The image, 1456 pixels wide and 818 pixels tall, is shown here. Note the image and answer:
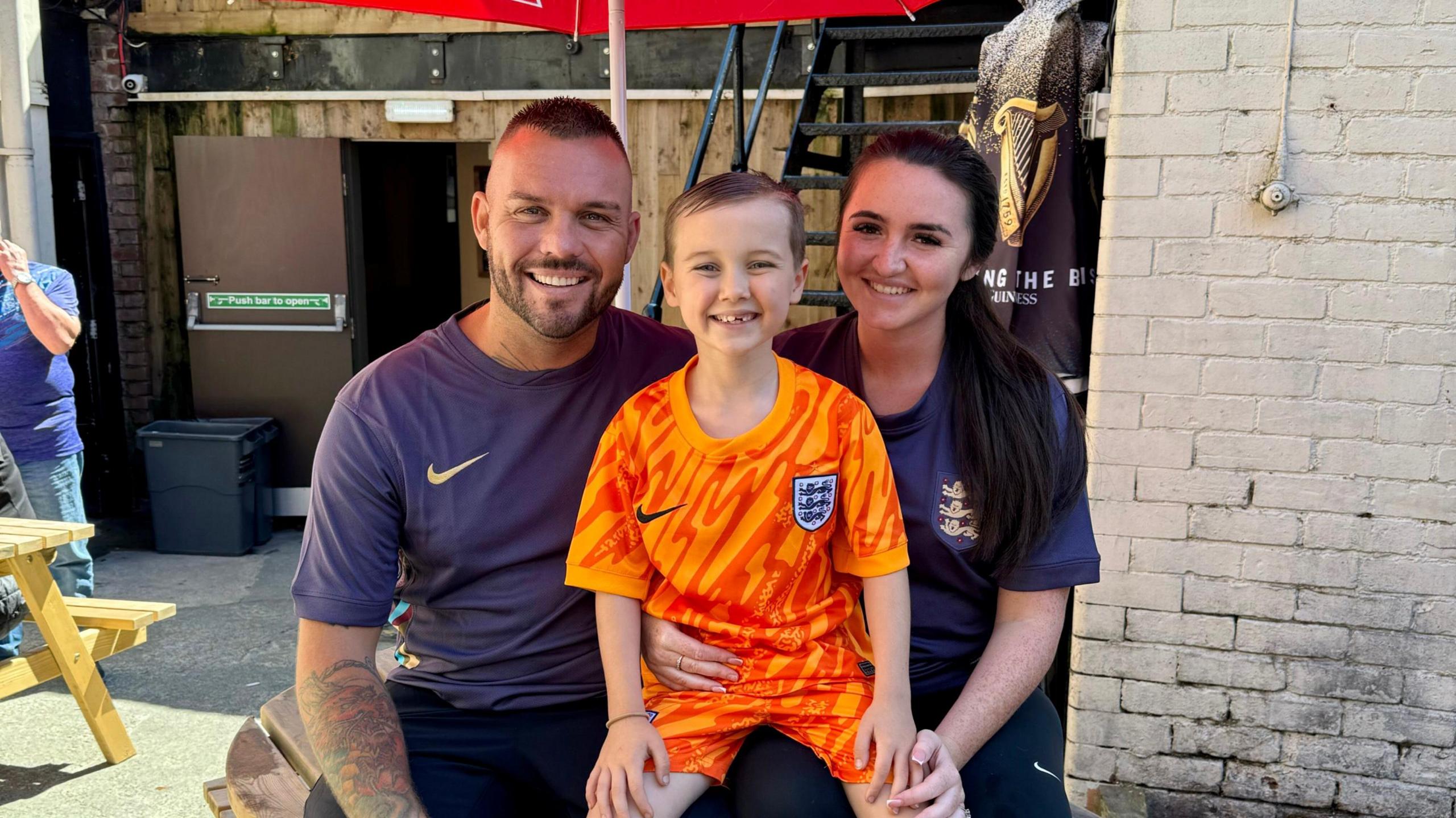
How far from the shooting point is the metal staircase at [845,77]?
462 centimetres

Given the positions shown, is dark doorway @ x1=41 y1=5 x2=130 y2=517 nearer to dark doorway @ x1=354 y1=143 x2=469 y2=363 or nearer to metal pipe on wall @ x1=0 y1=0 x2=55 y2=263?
metal pipe on wall @ x1=0 y1=0 x2=55 y2=263

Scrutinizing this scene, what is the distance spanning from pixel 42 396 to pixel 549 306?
3350mm

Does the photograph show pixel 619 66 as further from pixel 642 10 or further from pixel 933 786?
pixel 933 786

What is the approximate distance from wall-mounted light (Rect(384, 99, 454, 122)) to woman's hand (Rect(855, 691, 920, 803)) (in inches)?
216

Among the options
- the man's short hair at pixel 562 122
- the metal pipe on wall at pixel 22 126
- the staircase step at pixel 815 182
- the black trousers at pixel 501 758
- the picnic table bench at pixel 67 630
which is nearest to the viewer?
the black trousers at pixel 501 758

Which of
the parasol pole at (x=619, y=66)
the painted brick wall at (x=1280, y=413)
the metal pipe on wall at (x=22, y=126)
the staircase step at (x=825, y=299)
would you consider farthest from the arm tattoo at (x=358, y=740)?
the metal pipe on wall at (x=22, y=126)

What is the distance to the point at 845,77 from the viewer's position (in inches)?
192

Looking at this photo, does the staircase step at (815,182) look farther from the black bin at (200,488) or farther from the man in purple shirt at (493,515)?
the black bin at (200,488)

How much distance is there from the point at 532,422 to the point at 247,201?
5360 millimetres

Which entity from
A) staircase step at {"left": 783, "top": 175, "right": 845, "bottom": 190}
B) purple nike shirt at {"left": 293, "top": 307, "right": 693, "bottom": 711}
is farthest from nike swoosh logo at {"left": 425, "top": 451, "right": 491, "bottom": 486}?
staircase step at {"left": 783, "top": 175, "right": 845, "bottom": 190}

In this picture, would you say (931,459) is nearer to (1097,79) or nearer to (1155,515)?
(1155,515)

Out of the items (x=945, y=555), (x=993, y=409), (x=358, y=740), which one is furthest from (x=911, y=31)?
(x=358, y=740)

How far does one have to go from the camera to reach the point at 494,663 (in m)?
2.10

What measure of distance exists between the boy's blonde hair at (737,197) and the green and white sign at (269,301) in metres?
5.43
